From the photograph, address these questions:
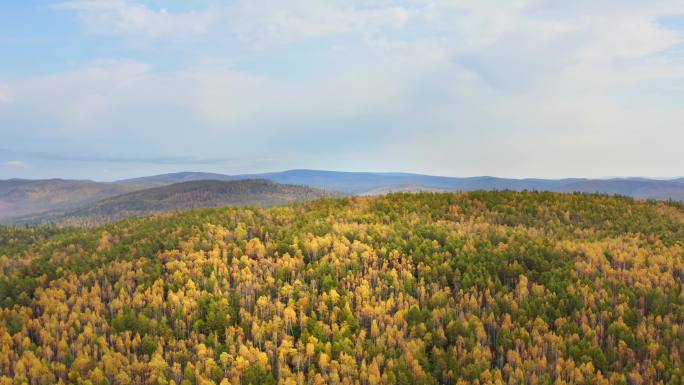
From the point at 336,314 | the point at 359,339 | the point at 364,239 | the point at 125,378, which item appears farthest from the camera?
the point at 364,239

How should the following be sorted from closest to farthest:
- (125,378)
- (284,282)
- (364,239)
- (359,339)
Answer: (125,378) < (359,339) < (284,282) < (364,239)

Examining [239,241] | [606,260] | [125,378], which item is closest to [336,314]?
[125,378]

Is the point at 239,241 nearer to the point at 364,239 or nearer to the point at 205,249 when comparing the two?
the point at 205,249

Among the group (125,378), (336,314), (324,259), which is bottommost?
(125,378)

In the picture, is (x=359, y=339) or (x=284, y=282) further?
(x=284, y=282)

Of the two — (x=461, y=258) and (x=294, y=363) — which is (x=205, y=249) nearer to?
(x=294, y=363)

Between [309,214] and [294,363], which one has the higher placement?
[309,214]

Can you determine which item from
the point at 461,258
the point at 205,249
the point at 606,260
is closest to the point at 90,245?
the point at 205,249
